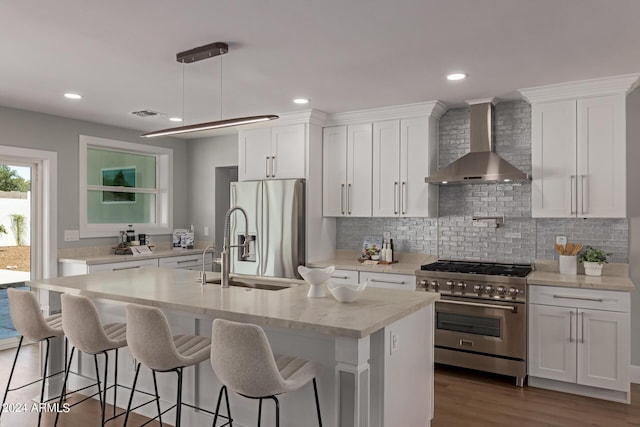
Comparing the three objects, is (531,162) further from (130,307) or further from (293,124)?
(130,307)

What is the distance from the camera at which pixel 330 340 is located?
240 cm

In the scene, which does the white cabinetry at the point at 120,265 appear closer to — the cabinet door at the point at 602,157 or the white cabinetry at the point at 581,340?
the white cabinetry at the point at 581,340

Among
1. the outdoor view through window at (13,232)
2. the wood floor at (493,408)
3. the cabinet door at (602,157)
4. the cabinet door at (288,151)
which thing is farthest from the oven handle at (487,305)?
the outdoor view through window at (13,232)

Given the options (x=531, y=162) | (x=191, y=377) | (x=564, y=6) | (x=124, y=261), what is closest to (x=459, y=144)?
(x=531, y=162)

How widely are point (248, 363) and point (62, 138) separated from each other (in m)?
4.28

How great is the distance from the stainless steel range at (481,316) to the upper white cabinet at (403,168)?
730mm

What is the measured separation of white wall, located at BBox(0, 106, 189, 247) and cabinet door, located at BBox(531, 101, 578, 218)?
15.3 ft

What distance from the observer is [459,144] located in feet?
15.2

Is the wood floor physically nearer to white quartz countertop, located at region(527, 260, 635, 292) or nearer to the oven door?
the oven door

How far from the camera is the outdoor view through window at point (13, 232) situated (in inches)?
188

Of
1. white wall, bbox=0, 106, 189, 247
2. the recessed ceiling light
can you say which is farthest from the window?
the recessed ceiling light

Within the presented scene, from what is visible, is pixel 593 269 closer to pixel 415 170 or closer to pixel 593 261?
pixel 593 261

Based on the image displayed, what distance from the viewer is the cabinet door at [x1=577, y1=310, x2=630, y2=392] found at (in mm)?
3447

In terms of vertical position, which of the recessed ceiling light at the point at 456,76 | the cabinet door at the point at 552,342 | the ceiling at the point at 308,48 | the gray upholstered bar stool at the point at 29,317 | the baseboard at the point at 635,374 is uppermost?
the ceiling at the point at 308,48
